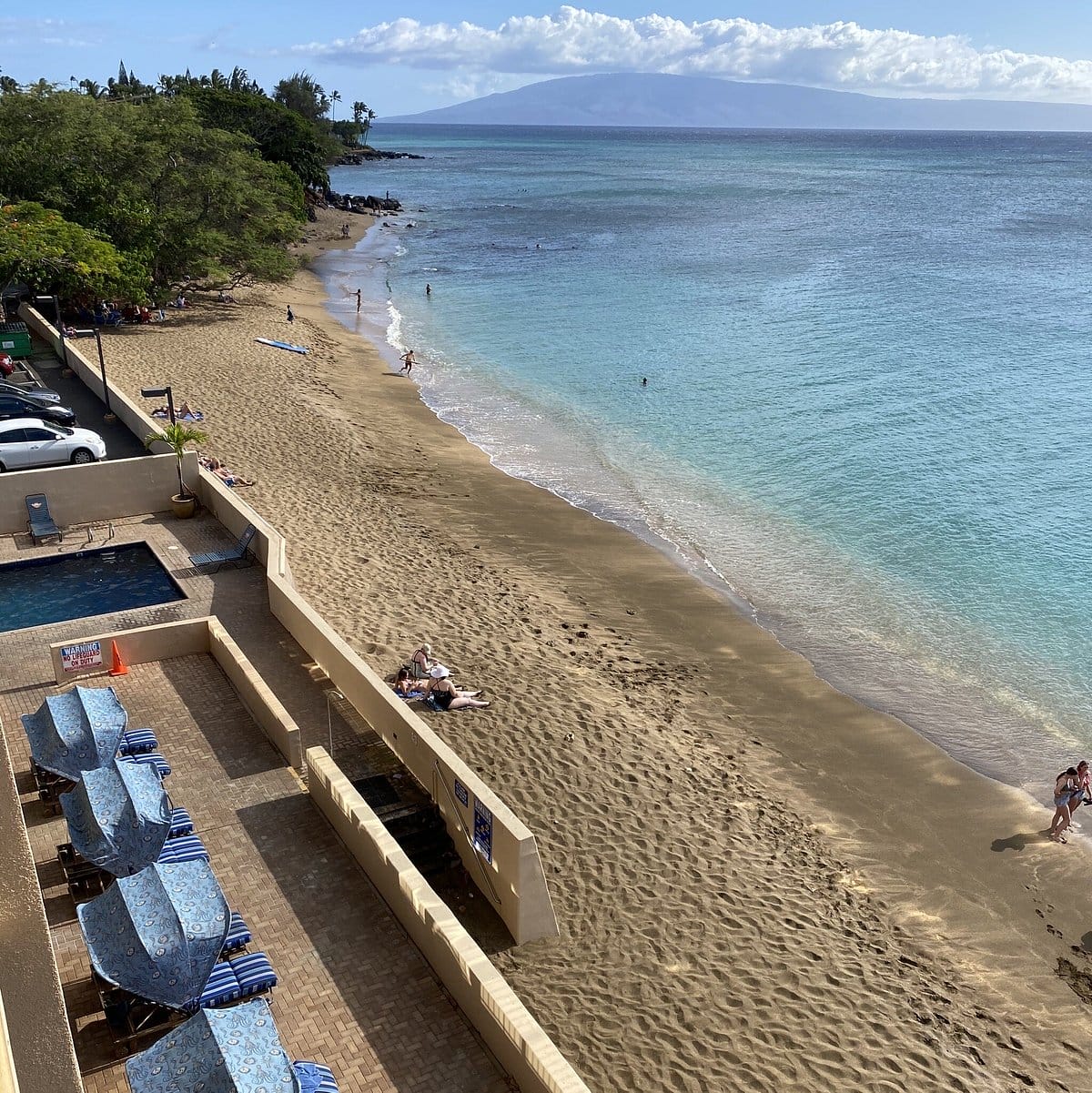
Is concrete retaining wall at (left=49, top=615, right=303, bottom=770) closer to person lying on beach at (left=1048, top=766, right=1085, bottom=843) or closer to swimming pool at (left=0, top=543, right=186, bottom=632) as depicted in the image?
swimming pool at (left=0, top=543, right=186, bottom=632)

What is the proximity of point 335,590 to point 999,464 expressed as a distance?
22062mm

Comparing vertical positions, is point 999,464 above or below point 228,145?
below

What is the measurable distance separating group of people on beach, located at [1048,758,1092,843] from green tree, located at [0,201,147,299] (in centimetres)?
2895

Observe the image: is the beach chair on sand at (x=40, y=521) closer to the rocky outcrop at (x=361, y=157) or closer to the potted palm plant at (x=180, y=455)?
the potted palm plant at (x=180, y=455)

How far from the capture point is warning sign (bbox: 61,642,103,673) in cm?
1360

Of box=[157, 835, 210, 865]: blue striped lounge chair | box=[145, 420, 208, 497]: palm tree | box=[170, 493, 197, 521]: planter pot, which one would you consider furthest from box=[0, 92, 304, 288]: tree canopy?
box=[157, 835, 210, 865]: blue striped lounge chair

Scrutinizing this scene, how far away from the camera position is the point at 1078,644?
19.9 metres

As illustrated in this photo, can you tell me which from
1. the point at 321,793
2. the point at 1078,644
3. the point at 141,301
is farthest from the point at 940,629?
the point at 141,301

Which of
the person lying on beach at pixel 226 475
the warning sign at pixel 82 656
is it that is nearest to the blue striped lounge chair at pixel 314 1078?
the warning sign at pixel 82 656

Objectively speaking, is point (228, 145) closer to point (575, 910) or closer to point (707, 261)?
point (707, 261)

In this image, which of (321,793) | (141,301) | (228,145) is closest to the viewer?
(321,793)

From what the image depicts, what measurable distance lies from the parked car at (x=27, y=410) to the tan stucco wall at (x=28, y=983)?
636 inches

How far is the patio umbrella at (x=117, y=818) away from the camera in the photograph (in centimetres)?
959

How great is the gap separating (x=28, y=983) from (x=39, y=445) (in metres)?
16.2
